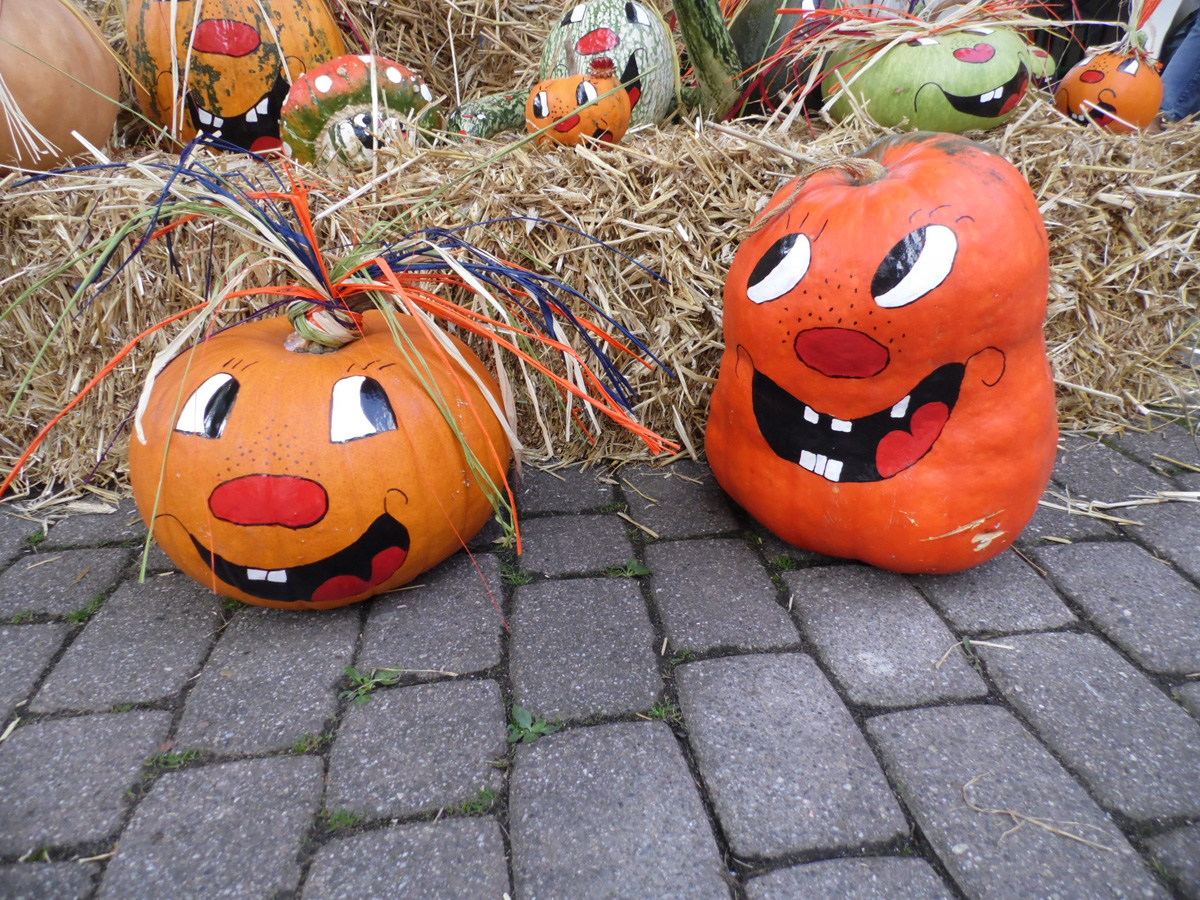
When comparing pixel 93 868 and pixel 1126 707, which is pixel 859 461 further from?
pixel 93 868

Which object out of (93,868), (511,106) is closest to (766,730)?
(93,868)

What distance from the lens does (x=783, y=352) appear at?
154 centimetres

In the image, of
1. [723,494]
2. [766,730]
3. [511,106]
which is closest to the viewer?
[766,730]

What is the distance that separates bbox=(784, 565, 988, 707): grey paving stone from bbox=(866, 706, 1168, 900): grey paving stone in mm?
56

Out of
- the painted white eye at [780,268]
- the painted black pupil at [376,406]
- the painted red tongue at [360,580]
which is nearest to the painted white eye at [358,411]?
the painted black pupil at [376,406]

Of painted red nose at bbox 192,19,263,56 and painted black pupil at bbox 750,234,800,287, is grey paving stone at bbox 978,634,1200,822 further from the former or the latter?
painted red nose at bbox 192,19,263,56

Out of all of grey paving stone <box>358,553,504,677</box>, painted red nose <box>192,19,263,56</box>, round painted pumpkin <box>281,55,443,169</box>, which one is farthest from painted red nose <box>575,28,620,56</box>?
grey paving stone <box>358,553,504,677</box>

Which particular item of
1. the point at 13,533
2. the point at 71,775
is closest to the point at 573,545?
the point at 71,775

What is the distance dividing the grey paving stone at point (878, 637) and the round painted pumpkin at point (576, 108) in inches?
60.4

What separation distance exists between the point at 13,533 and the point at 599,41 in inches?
94.8

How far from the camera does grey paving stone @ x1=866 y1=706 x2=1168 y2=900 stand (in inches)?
41.8

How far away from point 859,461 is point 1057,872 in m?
0.82

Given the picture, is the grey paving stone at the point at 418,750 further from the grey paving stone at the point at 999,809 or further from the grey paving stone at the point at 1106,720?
the grey paving stone at the point at 1106,720

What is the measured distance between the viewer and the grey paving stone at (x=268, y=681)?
4.35 ft
